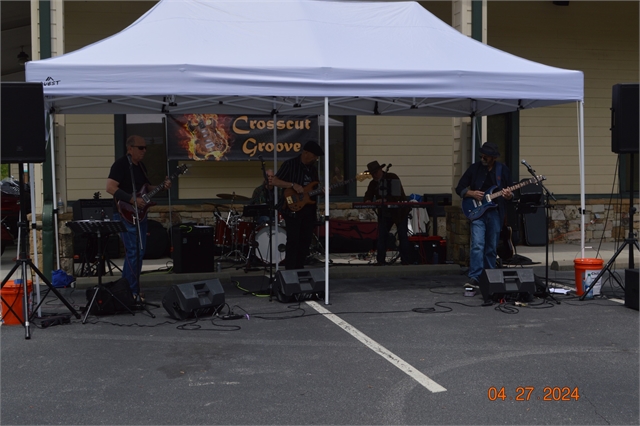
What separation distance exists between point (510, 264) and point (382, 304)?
4020 mm

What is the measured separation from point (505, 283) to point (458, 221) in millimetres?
3224

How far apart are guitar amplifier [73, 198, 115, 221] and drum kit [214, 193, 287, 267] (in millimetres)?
2159

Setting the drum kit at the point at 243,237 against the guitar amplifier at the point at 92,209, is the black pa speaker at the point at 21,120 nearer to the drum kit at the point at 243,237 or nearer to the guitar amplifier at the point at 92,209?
the guitar amplifier at the point at 92,209

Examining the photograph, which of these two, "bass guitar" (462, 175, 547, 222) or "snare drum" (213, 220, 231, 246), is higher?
"bass guitar" (462, 175, 547, 222)

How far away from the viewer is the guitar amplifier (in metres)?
10.1

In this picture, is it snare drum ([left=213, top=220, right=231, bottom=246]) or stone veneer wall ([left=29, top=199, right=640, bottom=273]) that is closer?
stone veneer wall ([left=29, top=199, right=640, bottom=273])

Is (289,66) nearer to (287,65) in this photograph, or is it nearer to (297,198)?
(287,65)

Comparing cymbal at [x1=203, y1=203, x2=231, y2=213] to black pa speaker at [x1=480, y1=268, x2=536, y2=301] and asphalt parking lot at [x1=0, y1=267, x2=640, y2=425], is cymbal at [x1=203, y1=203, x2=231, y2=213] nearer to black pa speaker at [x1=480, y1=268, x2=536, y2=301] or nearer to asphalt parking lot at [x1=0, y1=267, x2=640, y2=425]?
asphalt parking lot at [x1=0, y1=267, x2=640, y2=425]

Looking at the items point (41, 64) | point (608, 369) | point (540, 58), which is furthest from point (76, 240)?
point (540, 58)

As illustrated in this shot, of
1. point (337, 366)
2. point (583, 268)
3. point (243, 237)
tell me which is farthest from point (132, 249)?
point (583, 268)

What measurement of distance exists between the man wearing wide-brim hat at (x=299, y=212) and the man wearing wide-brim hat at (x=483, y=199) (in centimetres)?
204

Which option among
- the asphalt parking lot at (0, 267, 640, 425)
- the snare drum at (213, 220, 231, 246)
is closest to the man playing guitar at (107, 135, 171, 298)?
the asphalt parking lot at (0, 267, 640, 425)

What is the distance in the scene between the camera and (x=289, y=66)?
8023mm

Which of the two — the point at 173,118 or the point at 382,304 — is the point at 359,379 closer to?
the point at 382,304
